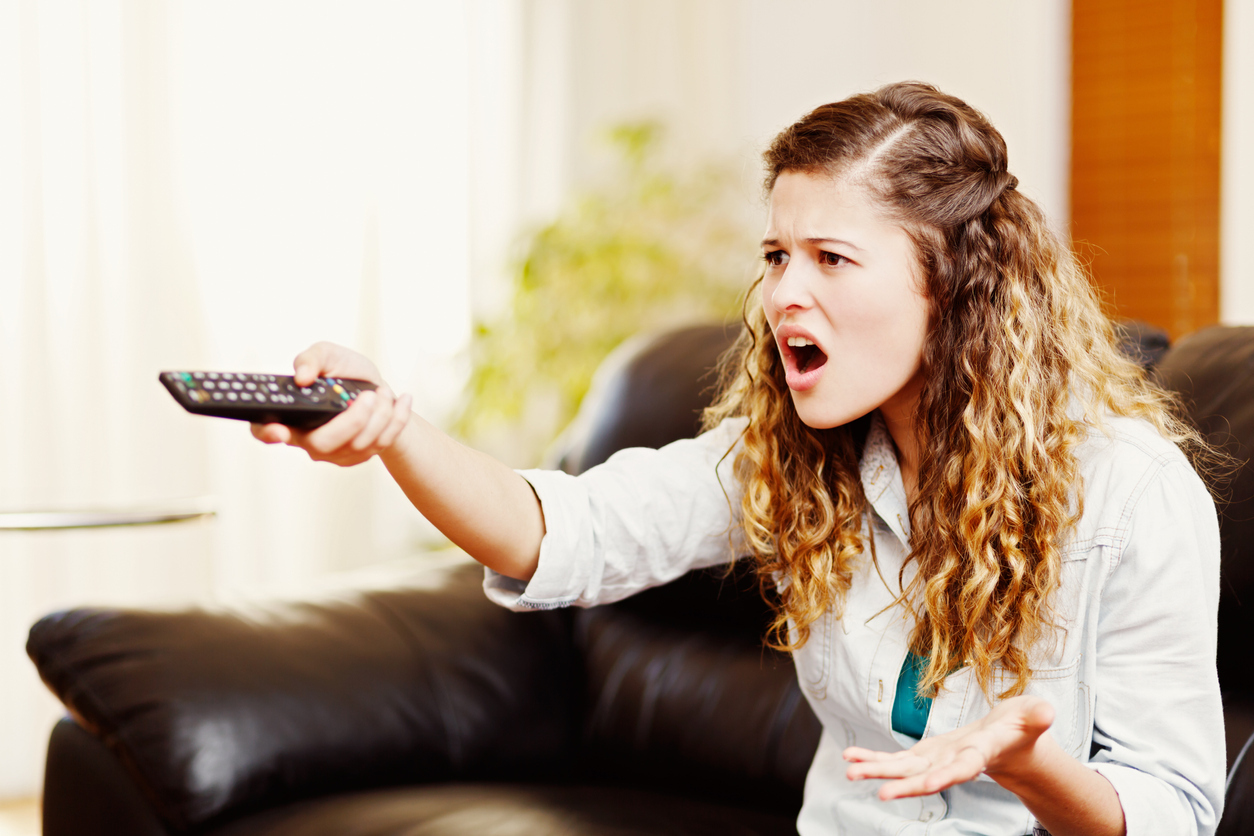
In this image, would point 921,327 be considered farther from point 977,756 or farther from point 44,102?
point 44,102

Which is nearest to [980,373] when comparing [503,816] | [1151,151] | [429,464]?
[429,464]

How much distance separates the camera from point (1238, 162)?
2574 millimetres

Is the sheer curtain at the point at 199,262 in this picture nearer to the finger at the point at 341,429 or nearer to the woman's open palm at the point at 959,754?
the finger at the point at 341,429

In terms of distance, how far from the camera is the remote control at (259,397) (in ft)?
2.32

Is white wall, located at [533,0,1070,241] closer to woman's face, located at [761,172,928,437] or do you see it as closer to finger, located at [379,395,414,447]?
woman's face, located at [761,172,928,437]

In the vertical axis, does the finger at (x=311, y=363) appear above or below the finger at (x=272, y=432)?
above

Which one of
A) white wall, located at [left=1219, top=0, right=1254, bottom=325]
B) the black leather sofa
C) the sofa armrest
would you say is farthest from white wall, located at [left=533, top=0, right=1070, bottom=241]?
the sofa armrest

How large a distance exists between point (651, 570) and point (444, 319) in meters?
1.81

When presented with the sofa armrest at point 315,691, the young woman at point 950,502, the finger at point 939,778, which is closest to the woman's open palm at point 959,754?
the finger at point 939,778

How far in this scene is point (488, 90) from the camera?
114 inches

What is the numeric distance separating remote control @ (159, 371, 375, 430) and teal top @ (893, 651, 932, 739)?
1.85ft

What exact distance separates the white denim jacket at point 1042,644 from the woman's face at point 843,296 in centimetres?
15

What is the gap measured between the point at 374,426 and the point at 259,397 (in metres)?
0.09

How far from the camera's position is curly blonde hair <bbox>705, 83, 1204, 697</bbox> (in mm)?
927
